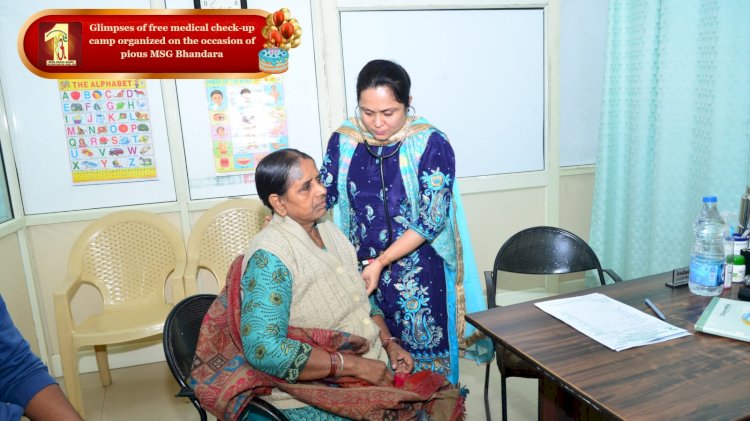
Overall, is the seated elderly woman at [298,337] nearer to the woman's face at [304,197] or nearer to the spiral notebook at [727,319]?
the woman's face at [304,197]

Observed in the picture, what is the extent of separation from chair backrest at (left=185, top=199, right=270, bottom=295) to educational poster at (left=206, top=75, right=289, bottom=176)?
23 centimetres

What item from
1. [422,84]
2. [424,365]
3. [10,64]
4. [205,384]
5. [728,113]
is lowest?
[424,365]

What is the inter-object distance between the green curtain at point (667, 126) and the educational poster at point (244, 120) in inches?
75.9

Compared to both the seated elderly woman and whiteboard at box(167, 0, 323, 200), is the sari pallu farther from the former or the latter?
whiteboard at box(167, 0, 323, 200)

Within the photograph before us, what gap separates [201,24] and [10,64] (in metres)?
0.98

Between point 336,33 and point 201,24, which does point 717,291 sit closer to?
point 336,33

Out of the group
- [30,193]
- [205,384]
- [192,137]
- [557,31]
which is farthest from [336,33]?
[205,384]

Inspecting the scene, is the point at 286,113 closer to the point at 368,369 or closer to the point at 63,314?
the point at 63,314

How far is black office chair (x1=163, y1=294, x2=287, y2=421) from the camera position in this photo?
1.24 metres

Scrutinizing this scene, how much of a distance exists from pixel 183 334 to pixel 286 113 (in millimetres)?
1773

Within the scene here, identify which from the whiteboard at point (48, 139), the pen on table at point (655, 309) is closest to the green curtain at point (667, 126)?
the pen on table at point (655, 309)

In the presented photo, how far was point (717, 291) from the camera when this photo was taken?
153 cm

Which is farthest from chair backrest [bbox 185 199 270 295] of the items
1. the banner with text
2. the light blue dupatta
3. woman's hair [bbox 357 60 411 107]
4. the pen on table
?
the pen on table

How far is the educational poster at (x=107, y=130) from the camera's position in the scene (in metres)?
2.68
